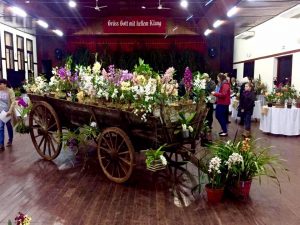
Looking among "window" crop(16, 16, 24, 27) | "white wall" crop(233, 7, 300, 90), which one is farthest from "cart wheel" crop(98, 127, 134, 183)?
"window" crop(16, 16, 24, 27)

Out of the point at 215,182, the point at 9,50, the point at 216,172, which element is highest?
the point at 9,50

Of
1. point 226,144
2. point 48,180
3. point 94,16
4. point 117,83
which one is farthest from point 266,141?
point 94,16

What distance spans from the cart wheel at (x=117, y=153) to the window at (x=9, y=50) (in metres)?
8.56

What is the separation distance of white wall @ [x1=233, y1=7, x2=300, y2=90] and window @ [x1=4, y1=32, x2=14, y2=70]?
8.99 meters

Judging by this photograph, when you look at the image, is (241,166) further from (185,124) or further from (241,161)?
(185,124)

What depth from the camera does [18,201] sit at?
136 inches

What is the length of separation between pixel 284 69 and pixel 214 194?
7.37 metres

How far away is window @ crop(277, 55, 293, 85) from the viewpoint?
9.19m

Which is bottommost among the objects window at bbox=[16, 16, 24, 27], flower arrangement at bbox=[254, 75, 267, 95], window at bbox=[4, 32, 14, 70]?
flower arrangement at bbox=[254, 75, 267, 95]

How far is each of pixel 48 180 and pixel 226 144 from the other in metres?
2.32

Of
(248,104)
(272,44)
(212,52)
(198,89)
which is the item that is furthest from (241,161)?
(212,52)

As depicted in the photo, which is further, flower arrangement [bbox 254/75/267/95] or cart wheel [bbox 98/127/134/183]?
flower arrangement [bbox 254/75/267/95]

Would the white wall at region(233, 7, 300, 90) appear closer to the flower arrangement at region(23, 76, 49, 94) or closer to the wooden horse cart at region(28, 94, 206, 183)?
the wooden horse cart at region(28, 94, 206, 183)

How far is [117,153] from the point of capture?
3.90 metres
